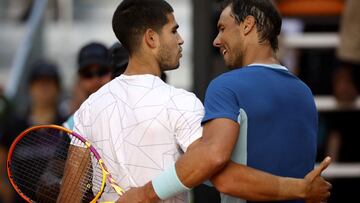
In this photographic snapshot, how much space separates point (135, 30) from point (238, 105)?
0.65 m

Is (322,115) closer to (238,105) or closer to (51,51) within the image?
(51,51)

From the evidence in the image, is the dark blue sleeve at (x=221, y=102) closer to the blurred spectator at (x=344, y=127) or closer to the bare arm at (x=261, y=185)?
the bare arm at (x=261, y=185)

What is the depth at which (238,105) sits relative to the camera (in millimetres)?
4703

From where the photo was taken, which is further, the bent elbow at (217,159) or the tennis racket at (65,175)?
the tennis racket at (65,175)

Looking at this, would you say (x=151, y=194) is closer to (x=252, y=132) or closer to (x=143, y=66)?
(x=252, y=132)

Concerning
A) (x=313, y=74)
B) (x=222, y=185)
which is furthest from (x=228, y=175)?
(x=313, y=74)

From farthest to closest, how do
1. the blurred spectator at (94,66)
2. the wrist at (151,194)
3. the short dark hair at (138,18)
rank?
the blurred spectator at (94,66) → the short dark hair at (138,18) → the wrist at (151,194)

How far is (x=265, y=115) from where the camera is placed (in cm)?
472

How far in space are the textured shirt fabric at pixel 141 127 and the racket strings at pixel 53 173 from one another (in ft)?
0.28

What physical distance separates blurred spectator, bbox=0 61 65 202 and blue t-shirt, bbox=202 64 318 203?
4.34 metres

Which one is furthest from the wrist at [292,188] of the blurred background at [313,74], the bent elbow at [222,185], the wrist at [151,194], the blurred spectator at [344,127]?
the blurred spectator at [344,127]

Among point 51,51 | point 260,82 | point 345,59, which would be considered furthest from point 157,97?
point 51,51

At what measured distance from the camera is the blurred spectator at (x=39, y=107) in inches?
359

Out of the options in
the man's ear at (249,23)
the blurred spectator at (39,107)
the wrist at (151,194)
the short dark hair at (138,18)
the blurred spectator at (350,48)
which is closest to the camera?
the wrist at (151,194)
